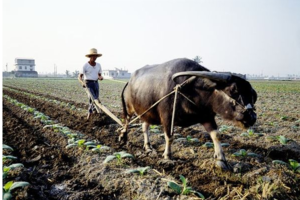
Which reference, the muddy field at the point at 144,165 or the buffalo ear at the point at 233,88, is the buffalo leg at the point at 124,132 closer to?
the muddy field at the point at 144,165

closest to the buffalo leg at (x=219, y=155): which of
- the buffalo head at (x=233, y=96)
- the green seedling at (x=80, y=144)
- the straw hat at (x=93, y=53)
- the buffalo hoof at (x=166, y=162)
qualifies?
the buffalo head at (x=233, y=96)

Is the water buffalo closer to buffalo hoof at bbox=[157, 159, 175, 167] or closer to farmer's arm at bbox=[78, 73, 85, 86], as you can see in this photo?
buffalo hoof at bbox=[157, 159, 175, 167]

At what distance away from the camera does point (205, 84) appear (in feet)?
14.0

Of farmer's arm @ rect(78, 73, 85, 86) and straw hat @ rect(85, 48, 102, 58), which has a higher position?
straw hat @ rect(85, 48, 102, 58)

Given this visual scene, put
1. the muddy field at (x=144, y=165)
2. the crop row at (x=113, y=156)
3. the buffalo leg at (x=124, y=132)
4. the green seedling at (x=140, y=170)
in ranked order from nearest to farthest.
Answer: the crop row at (x=113, y=156) < the muddy field at (x=144, y=165) < the green seedling at (x=140, y=170) < the buffalo leg at (x=124, y=132)

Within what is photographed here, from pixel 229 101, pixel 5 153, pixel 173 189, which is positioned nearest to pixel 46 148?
pixel 5 153

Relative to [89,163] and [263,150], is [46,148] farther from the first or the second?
[263,150]

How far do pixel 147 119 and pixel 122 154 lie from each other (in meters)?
1.13

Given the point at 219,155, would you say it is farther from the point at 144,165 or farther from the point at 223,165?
the point at 144,165

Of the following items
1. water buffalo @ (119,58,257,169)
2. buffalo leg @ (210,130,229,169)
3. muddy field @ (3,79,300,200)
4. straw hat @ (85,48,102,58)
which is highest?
straw hat @ (85,48,102,58)

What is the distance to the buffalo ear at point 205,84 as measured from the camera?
414 centimetres

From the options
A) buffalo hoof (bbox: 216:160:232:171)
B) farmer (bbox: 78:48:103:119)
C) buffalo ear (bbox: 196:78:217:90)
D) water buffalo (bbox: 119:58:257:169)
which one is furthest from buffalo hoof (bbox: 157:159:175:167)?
farmer (bbox: 78:48:103:119)

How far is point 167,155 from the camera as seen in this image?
16.1 feet

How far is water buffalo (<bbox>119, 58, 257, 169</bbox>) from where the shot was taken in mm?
3865
